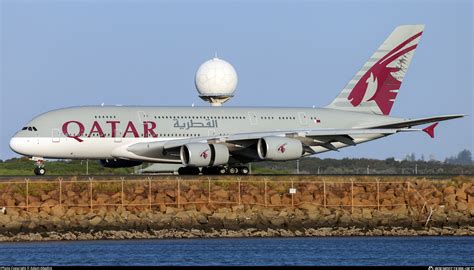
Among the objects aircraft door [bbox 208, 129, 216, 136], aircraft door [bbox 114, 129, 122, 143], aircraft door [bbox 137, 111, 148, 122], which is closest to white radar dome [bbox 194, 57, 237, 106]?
aircraft door [bbox 208, 129, 216, 136]

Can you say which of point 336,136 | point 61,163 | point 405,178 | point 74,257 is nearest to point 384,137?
point 336,136

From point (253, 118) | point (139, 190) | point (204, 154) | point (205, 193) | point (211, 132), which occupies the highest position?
point (253, 118)

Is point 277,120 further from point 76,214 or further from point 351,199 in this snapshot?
point 76,214

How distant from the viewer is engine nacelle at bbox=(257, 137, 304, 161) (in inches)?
2315

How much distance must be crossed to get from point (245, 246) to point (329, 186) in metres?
10.7

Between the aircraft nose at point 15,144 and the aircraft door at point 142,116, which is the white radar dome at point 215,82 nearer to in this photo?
the aircraft door at point 142,116

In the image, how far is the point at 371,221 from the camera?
4788 centimetres

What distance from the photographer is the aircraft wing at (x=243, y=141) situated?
58.6 meters

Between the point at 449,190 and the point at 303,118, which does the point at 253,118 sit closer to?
the point at 303,118

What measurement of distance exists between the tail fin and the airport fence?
49.8ft

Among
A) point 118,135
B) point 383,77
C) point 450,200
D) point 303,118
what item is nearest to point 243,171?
point 303,118

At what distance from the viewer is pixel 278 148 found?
193 ft

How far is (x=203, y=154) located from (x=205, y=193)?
890 centimetres

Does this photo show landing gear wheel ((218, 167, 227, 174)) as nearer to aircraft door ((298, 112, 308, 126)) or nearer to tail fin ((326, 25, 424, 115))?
aircraft door ((298, 112, 308, 126))
